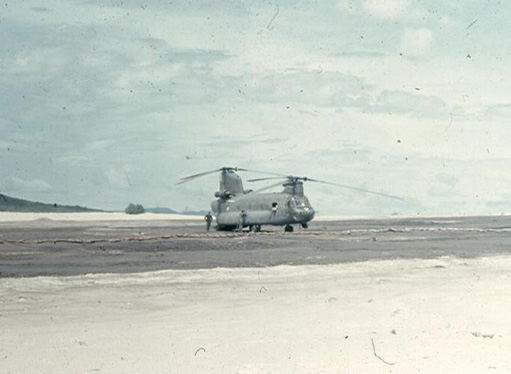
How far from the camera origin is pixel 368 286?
15.5m

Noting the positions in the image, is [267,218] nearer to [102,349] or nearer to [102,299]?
[102,299]

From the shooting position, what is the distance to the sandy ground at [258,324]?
8023mm

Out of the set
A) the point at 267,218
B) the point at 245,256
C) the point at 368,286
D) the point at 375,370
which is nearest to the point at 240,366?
the point at 375,370

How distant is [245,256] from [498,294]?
46.6ft

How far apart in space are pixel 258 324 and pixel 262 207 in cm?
4044

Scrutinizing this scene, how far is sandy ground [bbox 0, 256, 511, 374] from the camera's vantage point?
802cm

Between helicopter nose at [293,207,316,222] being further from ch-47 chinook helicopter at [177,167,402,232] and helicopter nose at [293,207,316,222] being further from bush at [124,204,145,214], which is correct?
bush at [124,204,145,214]

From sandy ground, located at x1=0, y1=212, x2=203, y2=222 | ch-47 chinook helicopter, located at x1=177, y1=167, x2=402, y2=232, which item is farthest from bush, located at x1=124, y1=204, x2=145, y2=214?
ch-47 chinook helicopter, located at x1=177, y1=167, x2=402, y2=232

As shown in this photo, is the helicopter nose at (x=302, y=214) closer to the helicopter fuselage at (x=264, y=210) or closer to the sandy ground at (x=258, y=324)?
the helicopter fuselage at (x=264, y=210)

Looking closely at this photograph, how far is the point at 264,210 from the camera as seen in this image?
166 feet

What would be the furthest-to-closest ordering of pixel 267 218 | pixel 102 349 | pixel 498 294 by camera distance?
pixel 267 218, pixel 498 294, pixel 102 349

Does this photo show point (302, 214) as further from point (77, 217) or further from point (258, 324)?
point (77, 217)

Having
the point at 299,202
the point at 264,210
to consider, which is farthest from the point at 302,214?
the point at 264,210

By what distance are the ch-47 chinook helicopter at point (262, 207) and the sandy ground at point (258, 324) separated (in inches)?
1253
